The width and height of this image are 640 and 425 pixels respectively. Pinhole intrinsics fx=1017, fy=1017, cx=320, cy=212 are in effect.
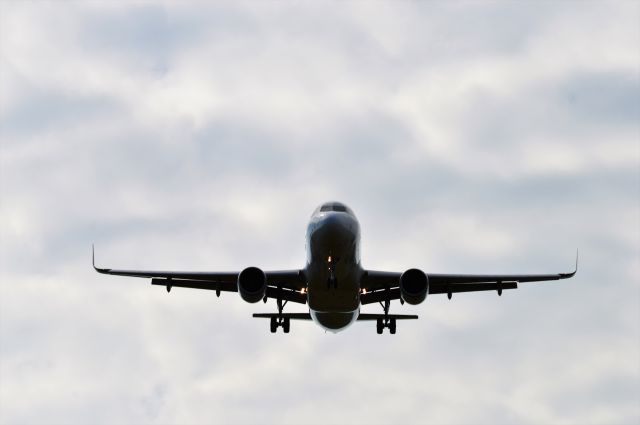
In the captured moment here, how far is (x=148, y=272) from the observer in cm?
3934

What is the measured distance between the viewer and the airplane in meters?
33.2

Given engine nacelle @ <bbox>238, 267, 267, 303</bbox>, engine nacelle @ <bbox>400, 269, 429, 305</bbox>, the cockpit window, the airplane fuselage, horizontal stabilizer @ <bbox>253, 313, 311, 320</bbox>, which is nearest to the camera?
the airplane fuselage

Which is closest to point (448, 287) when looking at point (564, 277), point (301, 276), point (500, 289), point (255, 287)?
point (500, 289)

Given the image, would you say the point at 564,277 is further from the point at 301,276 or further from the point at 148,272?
the point at 148,272

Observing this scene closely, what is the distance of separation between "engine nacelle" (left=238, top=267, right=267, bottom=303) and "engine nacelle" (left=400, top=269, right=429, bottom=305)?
4854 mm

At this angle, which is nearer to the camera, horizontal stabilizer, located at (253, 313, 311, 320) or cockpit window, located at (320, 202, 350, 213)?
cockpit window, located at (320, 202, 350, 213)

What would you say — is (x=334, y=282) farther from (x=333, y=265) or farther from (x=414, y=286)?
(x=414, y=286)

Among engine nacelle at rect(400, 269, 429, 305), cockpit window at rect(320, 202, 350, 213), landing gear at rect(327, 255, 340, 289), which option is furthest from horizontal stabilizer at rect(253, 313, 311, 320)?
cockpit window at rect(320, 202, 350, 213)

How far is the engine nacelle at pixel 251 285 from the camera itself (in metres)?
34.8

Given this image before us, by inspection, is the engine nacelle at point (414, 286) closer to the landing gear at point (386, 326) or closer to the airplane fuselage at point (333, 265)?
the airplane fuselage at point (333, 265)

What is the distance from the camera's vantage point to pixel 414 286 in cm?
3553

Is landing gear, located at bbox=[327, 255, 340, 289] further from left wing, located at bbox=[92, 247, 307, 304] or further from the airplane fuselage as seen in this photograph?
left wing, located at bbox=[92, 247, 307, 304]

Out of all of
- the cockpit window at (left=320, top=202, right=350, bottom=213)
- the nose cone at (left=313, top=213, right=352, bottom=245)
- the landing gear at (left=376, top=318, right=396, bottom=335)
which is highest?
the cockpit window at (left=320, top=202, right=350, bottom=213)

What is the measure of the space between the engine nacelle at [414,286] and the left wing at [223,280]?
154 inches
